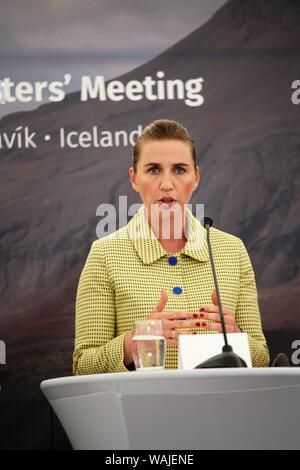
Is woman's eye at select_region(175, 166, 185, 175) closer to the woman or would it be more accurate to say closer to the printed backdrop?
the woman

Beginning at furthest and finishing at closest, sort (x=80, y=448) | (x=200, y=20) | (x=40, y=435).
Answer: (x=200, y=20) → (x=40, y=435) → (x=80, y=448)

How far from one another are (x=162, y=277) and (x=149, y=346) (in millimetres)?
738

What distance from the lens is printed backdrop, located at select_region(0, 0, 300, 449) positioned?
382cm

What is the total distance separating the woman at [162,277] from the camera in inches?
113

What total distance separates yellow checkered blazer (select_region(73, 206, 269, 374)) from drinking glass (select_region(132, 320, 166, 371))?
46cm

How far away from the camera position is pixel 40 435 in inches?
147

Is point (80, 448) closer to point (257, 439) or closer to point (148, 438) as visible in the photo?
point (148, 438)

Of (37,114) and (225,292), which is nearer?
(225,292)

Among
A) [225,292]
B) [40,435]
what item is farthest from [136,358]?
[40,435]

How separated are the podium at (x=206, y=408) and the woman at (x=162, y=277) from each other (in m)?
0.61

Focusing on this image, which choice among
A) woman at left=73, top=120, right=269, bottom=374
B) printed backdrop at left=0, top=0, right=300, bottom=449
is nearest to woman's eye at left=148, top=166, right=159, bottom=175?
woman at left=73, top=120, right=269, bottom=374
